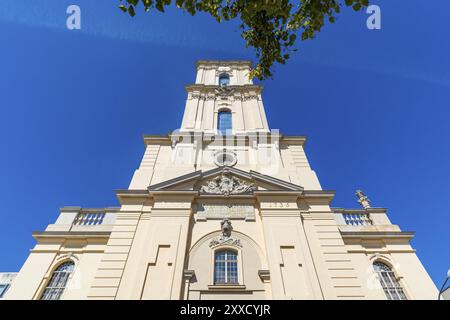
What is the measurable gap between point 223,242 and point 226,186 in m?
3.33

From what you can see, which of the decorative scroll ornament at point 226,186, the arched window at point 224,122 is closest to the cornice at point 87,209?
the decorative scroll ornament at point 226,186

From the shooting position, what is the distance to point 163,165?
1644 centimetres

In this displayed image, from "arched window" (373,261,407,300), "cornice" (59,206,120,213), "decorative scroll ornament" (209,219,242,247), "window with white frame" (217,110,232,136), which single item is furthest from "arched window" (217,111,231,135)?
"arched window" (373,261,407,300)

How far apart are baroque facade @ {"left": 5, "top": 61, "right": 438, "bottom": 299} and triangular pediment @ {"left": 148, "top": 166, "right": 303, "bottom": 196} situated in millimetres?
60

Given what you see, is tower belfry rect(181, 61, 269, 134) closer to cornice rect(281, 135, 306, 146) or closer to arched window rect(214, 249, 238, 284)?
cornice rect(281, 135, 306, 146)

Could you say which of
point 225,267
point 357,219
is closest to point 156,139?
point 225,267

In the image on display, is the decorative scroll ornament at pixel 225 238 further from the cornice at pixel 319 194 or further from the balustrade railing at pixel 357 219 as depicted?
the balustrade railing at pixel 357 219

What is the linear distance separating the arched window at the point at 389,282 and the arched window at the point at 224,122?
42.4 feet

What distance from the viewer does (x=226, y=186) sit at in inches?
564

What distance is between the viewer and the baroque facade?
35.0ft

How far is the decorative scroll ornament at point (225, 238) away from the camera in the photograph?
12148 millimetres

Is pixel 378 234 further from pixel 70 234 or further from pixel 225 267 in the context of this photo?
pixel 70 234

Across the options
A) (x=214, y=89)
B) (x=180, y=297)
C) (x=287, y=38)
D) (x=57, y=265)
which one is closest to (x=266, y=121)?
(x=214, y=89)
